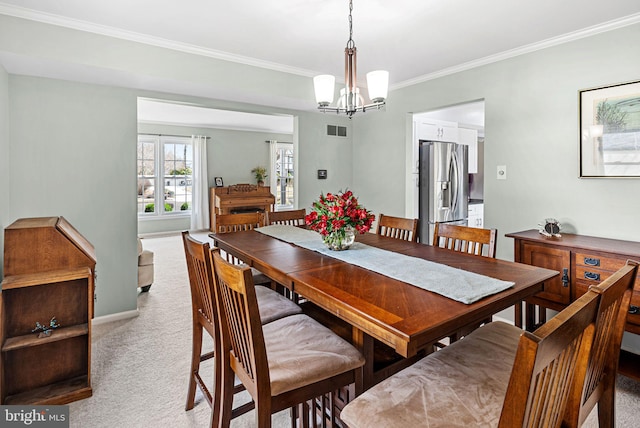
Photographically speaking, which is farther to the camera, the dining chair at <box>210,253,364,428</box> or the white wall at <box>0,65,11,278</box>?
the white wall at <box>0,65,11,278</box>

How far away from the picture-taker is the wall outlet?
3.20 m

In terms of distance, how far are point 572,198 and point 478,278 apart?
1.84m

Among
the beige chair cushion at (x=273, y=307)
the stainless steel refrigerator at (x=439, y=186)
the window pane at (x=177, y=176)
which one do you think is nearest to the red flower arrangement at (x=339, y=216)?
the beige chair cushion at (x=273, y=307)

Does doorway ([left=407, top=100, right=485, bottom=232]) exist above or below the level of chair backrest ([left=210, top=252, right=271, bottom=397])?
above

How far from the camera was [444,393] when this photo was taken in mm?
1185

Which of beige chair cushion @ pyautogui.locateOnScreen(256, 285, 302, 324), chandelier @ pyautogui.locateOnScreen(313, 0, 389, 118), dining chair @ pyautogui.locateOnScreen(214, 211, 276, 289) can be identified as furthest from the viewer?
dining chair @ pyautogui.locateOnScreen(214, 211, 276, 289)

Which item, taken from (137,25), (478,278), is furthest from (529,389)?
(137,25)

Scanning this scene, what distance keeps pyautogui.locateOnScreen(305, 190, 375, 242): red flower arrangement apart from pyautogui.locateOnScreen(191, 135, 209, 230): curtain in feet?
22.0

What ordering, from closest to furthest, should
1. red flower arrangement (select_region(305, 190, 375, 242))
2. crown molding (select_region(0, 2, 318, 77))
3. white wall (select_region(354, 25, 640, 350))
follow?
red flower arrangement (select_region(305, 190, 375, 242)) < crown molding (select_region(0, 2, 318, 77)) < white wall (select_region(354, 25, 640, 350))

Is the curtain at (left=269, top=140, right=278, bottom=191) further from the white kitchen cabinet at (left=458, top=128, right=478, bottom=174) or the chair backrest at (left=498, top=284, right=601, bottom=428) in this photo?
the chair backrest at (left=498, top=284, right=601, bottom=428)

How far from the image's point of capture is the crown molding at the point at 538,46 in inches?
96.6

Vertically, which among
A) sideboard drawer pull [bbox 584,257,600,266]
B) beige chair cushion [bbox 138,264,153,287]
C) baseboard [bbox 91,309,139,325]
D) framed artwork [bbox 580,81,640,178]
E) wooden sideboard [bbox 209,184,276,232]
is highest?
framed artwork [bbox 580,81,640,178]

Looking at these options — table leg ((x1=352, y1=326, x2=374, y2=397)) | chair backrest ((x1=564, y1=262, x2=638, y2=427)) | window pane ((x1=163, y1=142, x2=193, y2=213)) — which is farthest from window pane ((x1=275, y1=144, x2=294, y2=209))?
chair backrest ((x1=564, y1=262, x2=638, y2=427))

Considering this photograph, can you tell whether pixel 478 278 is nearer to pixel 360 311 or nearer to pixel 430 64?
pixel 360 311
